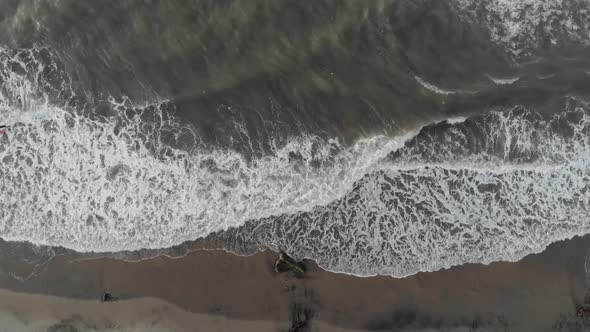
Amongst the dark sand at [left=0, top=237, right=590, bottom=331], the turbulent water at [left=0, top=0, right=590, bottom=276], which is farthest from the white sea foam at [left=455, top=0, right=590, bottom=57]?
the dark sand at [left=0, top=237, right=590, bottom=331]

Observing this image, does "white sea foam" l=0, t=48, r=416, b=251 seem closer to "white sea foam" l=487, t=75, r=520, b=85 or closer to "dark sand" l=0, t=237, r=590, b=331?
"dark sand" l=0, t=237, r=590, b=331

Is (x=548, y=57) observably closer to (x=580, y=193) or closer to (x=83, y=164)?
(x=580, y=193)

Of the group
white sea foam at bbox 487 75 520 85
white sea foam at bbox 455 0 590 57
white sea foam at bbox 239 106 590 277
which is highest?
white sea foam at bbox 455 0 590 57

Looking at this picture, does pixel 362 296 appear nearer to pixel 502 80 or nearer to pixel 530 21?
pixel 502 80

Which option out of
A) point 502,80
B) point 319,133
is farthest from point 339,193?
point 502,80

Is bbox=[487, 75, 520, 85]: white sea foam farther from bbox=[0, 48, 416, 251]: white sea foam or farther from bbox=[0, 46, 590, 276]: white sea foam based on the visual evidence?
bbox=[0, 48, 416, 251]: white sea foam

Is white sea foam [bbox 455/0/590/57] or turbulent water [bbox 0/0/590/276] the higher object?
white sea foam [bbox 455/0/590/57]

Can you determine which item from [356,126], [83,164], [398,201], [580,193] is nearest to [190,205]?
[83,164]
